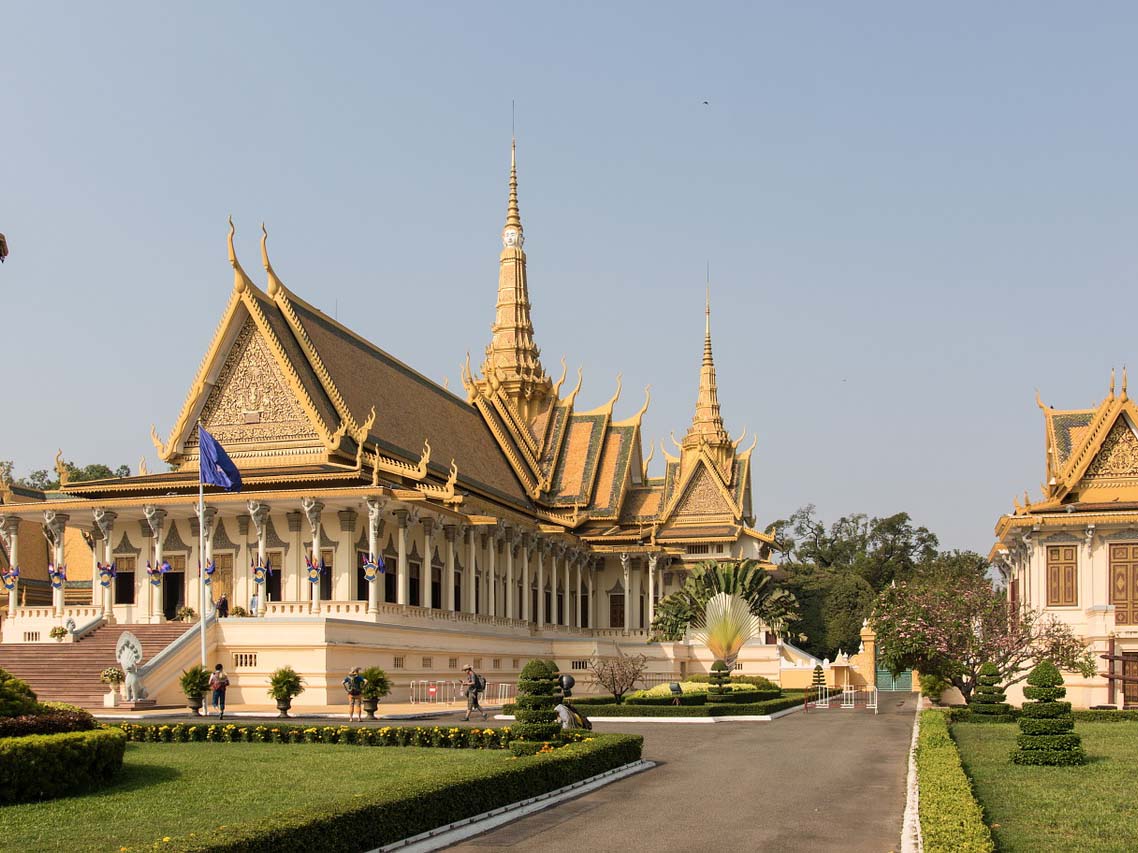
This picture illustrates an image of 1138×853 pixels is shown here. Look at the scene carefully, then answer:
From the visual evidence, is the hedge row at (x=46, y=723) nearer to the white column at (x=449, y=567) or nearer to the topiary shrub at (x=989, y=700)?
the topiary shrub at (x=989, y=700)

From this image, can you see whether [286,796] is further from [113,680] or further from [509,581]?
[509,581]

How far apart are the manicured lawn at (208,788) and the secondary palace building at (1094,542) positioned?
21385 millimetres

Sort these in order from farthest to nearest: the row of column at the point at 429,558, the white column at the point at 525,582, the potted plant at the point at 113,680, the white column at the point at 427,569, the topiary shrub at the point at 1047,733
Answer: the white column at the point at 525,582
the white column at the point at 427,569
the row of column at the point at 429,558
the potted plant at the point at 113,680
the topiary shrub at the point at 1047,733

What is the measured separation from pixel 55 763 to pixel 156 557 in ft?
75.0

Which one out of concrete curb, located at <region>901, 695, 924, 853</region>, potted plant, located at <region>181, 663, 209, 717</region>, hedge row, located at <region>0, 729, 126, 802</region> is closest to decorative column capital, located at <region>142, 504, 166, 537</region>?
potted plant, located at <region>181, 663, 209, 717</region>

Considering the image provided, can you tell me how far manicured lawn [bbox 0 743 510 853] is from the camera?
1117 cm

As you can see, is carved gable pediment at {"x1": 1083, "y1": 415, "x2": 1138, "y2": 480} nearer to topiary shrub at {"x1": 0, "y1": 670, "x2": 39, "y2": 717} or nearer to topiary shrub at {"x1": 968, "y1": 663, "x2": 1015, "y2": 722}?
topiary shrub at {"x1": 968, "y1": 663, "x2": 1015, "y2": 722}

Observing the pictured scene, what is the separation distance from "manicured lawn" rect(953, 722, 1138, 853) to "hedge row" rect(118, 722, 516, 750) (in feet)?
22.2

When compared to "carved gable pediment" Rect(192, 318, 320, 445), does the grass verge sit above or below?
below

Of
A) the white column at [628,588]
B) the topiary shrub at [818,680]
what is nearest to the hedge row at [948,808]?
the topiary shrub at [818,680]

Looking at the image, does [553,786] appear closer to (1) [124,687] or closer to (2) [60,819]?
(2) [60,819]

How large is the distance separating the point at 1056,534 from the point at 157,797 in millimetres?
28608

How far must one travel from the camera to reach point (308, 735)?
19.0 m

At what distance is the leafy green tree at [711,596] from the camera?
51594 millimetres
